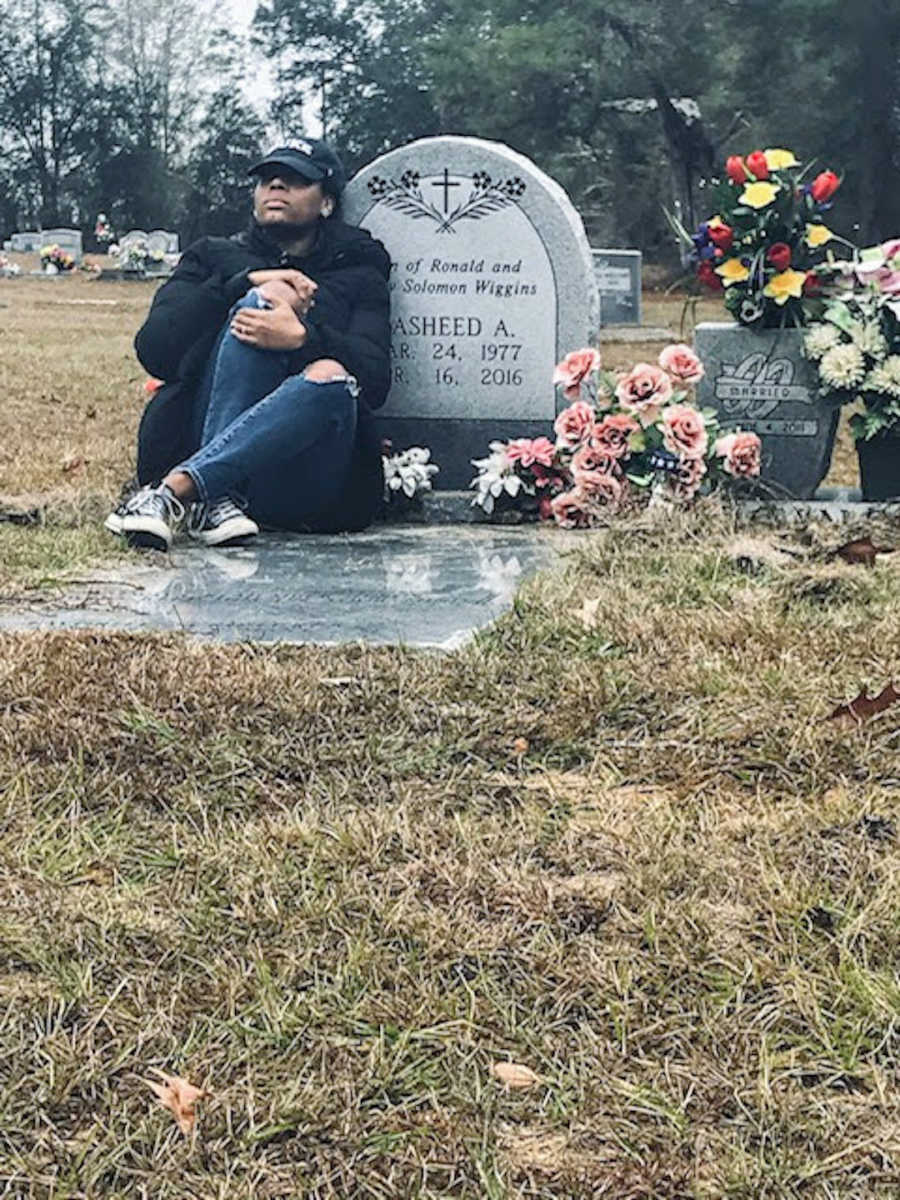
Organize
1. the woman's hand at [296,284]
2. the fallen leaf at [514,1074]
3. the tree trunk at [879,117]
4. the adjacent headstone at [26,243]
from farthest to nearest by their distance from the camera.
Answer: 1. the adjacent headstone at [26,243]
2. the tree trunk at [879,117]
3. the woman's hand at [296,284]
4. the fallen leaf at [514,1074]

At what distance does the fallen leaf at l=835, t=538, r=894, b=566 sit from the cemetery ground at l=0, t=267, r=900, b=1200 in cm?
69

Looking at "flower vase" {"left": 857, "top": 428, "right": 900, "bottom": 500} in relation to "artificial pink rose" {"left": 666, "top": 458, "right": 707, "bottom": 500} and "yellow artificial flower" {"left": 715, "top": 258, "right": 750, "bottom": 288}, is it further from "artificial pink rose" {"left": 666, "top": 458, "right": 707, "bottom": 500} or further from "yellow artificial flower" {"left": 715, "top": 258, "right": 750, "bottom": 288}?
"artificial pink rose" {"left": 666, "top": 458, "right": 707, "bottom": 500}

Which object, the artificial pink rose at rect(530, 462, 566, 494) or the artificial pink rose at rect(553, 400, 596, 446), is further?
the artificial pink rose at rect(530, 462, 566, 494)

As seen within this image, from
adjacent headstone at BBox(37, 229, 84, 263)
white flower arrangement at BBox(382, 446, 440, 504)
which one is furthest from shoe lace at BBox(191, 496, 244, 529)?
adjacent headstone at BBox(37, 229, 84, 263)

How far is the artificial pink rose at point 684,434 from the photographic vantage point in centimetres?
512

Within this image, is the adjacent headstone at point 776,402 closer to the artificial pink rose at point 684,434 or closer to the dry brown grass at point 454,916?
the artificial pink rose at point 684,434

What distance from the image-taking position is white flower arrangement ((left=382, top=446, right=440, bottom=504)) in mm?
5395

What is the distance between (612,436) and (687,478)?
25 centimetres

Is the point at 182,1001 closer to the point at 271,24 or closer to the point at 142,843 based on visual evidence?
the point at 142,843

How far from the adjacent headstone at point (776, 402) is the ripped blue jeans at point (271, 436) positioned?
1514mm

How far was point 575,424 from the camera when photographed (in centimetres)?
525

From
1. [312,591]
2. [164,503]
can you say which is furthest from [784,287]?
[312,591]

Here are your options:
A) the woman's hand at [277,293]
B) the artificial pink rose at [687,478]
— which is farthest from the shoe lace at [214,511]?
the artificial pink rose at [687,478]

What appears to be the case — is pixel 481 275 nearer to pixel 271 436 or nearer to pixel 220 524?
pixel 271 436
